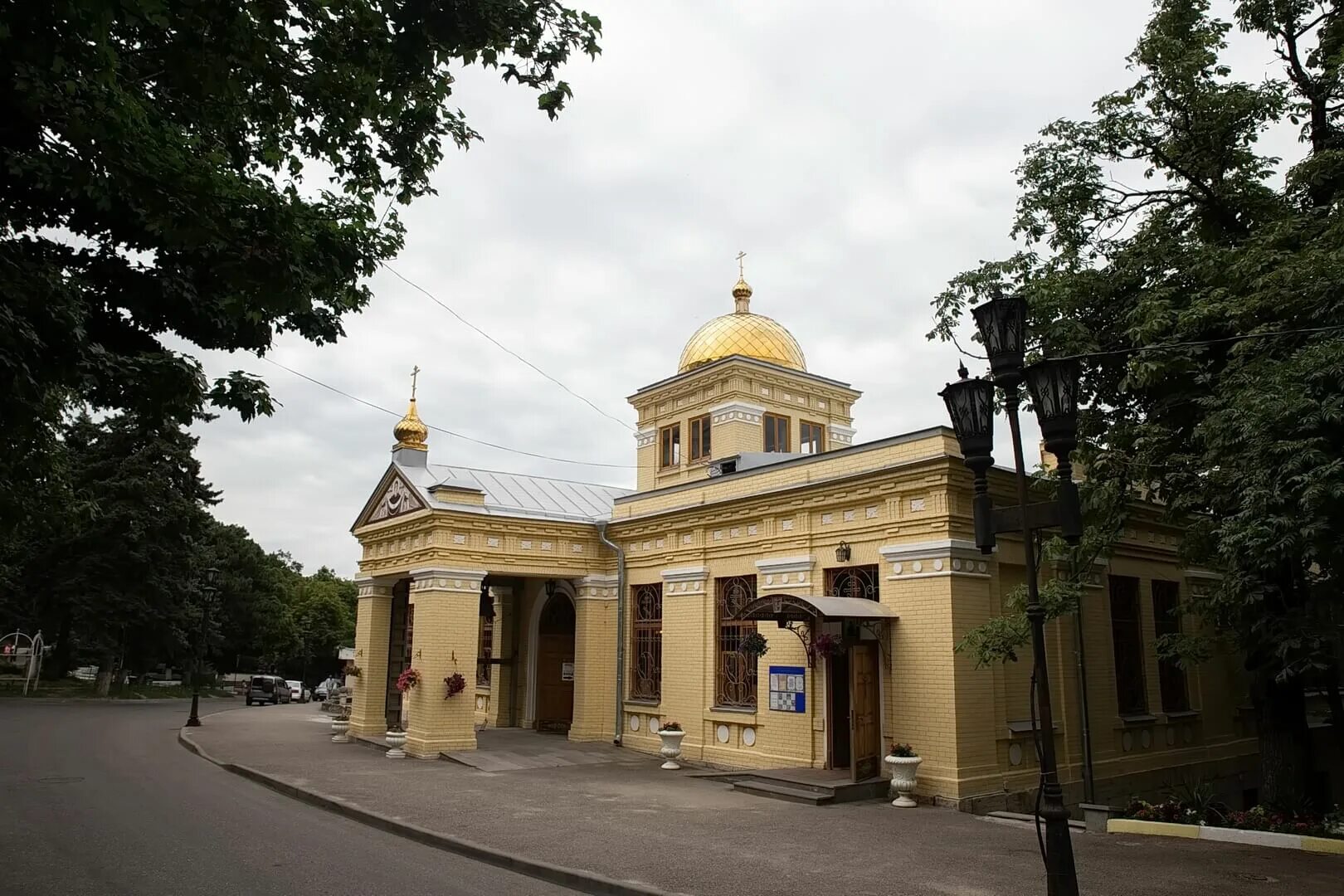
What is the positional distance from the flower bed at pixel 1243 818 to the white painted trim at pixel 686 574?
825 centimetres

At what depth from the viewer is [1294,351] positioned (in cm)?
966

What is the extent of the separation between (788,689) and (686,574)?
3444 millimetres

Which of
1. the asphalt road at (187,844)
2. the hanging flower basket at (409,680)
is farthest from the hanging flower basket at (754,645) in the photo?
the hanging flower basket at (409,680)

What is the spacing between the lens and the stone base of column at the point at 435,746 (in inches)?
715

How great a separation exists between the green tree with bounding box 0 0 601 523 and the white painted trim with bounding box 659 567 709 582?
10015 millimetres

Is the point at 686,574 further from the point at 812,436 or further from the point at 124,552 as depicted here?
the point at 124,552

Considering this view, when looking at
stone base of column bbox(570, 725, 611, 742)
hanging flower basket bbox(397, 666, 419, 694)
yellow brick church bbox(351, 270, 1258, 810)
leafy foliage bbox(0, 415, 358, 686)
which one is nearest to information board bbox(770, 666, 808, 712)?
yellow brick church bbox(351, 270, 1258, 810)

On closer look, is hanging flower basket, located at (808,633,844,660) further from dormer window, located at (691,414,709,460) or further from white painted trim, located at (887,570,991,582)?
dormer window, located at (691,414,709,460)

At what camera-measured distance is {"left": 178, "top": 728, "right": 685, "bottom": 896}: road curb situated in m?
8.35

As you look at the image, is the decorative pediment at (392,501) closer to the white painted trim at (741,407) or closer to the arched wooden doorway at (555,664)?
the arched wooden doorway at (555,664)

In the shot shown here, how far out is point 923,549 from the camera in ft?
44.7

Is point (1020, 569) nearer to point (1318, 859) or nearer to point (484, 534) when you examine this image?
point (1318, 859)

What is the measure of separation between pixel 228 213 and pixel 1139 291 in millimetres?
10990

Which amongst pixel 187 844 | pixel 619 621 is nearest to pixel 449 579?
pixel 619 621
